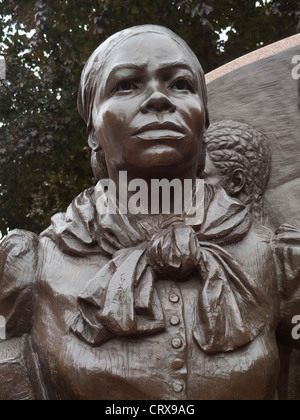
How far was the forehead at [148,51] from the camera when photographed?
7.43 ft

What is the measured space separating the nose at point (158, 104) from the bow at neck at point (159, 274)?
0.35 metres

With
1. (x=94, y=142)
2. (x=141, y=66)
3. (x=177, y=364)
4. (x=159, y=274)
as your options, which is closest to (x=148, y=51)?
(x=141, y=66)

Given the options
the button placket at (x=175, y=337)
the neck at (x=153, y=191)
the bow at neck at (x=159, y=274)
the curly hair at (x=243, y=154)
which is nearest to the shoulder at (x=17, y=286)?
the bow at neck at (x=159, y=274)

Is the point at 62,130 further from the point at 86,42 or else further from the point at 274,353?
the point at 274,353

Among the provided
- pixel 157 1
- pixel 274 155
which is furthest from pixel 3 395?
pixel 157 1

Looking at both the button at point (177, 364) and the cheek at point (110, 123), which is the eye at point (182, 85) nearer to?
the cheek at point (110, 123)

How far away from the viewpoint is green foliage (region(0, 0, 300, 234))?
7.44 metres

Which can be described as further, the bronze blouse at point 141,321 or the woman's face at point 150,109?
the woman's face at point 150,109

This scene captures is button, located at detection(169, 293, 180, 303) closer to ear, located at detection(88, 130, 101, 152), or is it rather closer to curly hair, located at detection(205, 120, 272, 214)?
ear, located at detection(88, 130, 101, 152)

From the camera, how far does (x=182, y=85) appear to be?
7.57ft

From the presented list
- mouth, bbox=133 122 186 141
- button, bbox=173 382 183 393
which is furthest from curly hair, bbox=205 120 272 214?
button, bbox=173 382 183 393

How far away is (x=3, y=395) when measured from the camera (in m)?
2.25

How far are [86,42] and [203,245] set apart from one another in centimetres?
572

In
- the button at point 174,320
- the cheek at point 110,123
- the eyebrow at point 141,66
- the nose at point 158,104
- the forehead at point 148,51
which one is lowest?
the button at point 174,320
